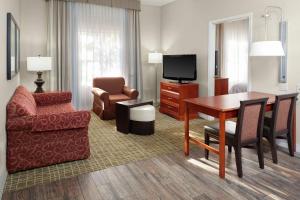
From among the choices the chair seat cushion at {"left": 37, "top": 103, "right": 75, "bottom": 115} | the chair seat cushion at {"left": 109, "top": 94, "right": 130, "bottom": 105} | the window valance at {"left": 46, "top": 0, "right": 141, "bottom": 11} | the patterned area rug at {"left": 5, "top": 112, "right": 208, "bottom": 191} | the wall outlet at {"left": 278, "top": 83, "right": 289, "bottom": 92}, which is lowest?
the patterned area rug at {"left": 5, "top": 112, "right": 208, "bottom": 191}

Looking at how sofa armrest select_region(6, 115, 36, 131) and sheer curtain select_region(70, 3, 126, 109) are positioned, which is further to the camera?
sheer curtain select_region(70, 3, 126, 109)

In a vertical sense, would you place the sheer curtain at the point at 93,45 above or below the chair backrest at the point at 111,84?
above

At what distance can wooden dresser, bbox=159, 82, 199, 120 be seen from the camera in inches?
206

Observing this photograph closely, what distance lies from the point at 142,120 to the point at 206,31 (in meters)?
2.41

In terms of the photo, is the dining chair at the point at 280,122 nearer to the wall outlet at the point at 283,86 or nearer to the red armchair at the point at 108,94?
the wall outlet at the point at 283,86

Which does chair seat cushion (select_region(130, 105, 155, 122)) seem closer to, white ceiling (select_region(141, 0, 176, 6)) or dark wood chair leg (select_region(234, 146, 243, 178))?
dark wood chair leg (select_region(234, 146, 243, 178))

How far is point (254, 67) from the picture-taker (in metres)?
4.04

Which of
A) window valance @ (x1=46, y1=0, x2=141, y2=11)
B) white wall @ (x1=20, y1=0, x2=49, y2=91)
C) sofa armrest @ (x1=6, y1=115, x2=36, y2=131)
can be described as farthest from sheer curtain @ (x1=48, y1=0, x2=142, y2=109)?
sofa armrest @ (x1=6, y1=115, x2=36, y2=131)

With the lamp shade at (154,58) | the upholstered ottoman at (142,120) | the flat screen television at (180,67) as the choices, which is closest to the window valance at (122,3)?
the lamp shade at (154,58)

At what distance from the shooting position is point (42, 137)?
9.40ft

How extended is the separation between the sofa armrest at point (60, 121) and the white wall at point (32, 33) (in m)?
3.07

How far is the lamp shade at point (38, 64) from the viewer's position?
4.79 m

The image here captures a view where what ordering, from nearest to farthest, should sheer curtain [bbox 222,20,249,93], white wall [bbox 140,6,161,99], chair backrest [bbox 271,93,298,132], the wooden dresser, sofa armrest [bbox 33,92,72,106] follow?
chair backrest [bbox 271,93,298,132]
sofa armrest [bbox 33,92,72,106]
the wooden dresser
sheer curtain [bbox 222,20,249,93]
white wall [bbox 140,6,161,99]

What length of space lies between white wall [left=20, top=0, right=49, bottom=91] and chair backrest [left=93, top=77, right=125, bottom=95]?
135 centimetres
